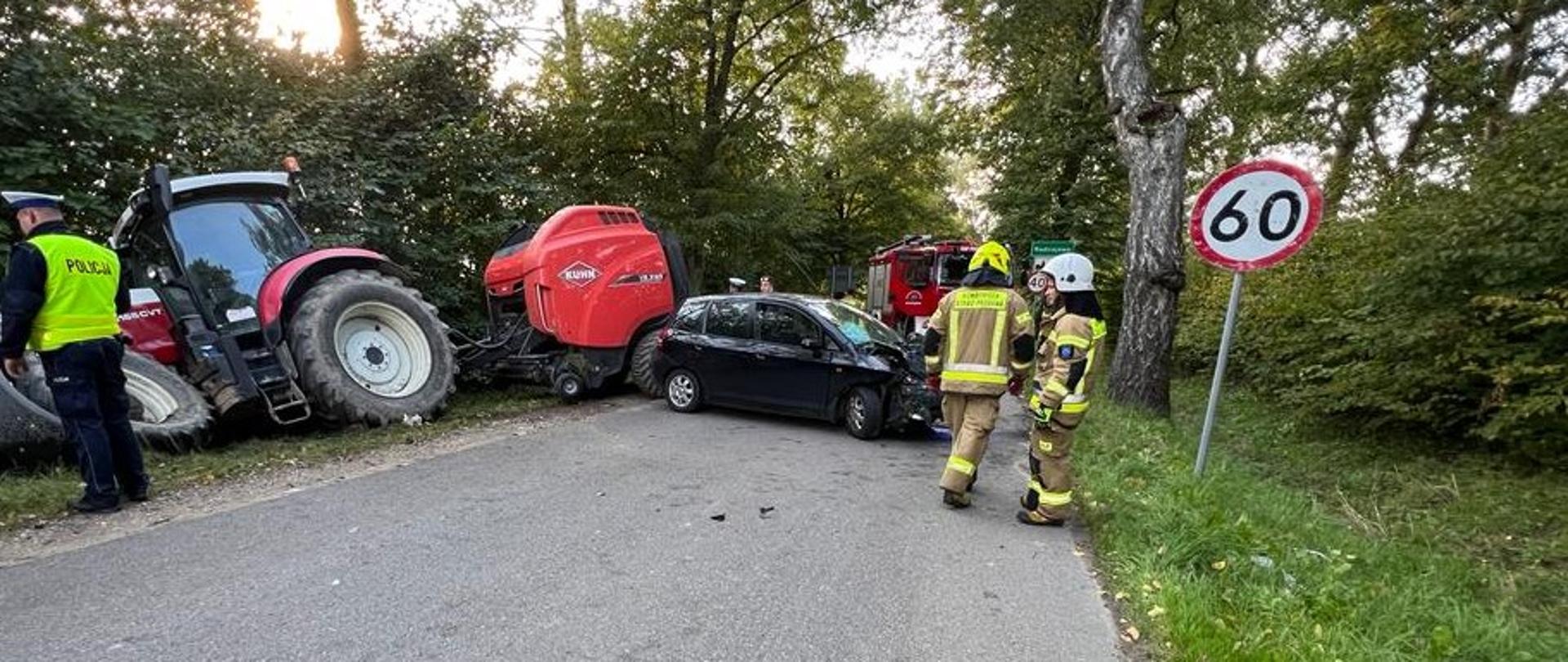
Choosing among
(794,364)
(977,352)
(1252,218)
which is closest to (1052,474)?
(977,352)

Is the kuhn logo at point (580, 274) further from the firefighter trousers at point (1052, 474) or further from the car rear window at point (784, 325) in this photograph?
the firefighter trousers at point (1052, 474)

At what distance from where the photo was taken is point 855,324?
8.23 metres

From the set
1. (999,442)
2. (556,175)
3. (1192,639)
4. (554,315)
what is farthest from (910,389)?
(556,175)

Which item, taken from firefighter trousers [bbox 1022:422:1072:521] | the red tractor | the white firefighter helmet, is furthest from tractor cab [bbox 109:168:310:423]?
the red tractor

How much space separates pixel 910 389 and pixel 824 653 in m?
4.58

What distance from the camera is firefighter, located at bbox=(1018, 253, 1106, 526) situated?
4684 mm

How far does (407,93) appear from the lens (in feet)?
35.5

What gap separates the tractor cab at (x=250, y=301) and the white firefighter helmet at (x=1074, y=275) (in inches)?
220

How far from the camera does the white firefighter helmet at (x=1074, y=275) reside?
478 cm

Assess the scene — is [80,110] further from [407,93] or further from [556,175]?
[556,175]

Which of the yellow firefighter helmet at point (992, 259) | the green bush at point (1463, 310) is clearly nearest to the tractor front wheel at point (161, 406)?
the yellow firefighter helmet at point (992, 259)

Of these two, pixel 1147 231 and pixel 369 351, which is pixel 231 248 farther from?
pixel 1147 231

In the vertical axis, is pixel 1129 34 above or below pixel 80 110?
above

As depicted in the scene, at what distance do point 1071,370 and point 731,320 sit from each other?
4535mm
